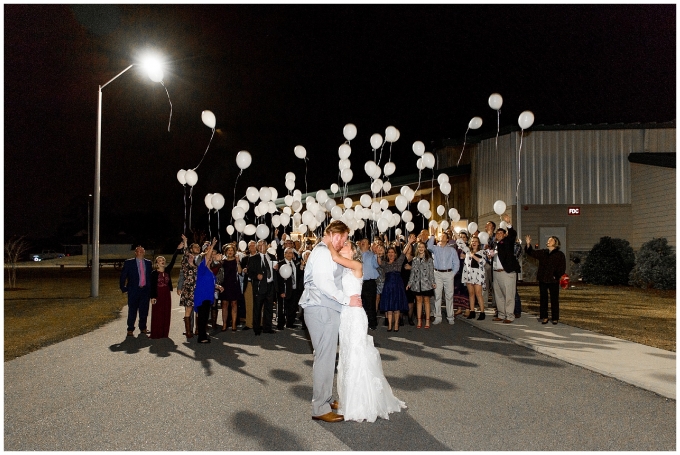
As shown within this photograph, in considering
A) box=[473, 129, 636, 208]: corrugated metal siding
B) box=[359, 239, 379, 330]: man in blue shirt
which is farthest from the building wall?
box=[359, 239, 379, 330]: man in blue shirt

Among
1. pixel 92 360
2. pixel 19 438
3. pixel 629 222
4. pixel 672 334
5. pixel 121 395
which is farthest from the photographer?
pixel 629 222

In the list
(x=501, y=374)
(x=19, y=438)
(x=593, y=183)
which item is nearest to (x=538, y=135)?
(x=593, y=183)

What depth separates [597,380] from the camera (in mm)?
6906

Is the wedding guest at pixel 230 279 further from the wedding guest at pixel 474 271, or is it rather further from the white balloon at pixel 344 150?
the white balloon at pixel 344 150

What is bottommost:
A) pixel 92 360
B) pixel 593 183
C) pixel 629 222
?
pixel 92 360

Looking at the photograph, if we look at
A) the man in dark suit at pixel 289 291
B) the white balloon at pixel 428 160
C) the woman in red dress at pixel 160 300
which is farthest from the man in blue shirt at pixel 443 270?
the white balloon at pixel 428 160

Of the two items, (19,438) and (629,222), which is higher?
(629,222)

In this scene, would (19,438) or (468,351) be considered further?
(468,351)

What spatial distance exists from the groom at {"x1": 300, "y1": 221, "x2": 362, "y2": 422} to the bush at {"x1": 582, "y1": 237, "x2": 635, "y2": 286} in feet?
66.4

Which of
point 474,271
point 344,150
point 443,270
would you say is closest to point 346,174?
point 344,150

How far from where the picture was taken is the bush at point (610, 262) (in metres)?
23.1

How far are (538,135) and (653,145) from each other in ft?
15.1

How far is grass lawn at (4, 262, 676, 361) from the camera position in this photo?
34.9 ft

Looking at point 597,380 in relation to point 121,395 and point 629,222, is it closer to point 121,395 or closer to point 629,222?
point 121,395
